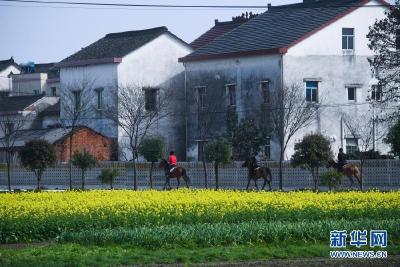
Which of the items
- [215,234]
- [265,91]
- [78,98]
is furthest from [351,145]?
[215,234]

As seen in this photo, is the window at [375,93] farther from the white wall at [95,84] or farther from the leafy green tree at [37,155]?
the leafy green tree at [37,155]

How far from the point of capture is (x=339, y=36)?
52969 mm

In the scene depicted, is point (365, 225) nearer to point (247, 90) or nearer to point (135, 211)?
point (135, 211)

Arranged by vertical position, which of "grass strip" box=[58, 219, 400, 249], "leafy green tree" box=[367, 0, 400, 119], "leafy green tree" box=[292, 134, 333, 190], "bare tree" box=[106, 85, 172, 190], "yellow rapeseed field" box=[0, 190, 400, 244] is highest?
"leafy green tree" box=[367, 0, 400, 119]

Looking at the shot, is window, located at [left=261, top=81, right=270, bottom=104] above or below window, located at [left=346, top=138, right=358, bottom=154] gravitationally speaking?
above

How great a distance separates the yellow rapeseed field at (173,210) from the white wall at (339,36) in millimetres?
24567

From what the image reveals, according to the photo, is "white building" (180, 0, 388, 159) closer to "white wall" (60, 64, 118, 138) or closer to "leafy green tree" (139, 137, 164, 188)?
"white wall" (60, 64, 118, 138)

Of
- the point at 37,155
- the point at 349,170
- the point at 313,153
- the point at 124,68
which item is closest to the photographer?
the point at 313,153

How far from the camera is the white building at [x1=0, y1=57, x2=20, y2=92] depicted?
7962 cm

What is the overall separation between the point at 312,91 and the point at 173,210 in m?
29.2

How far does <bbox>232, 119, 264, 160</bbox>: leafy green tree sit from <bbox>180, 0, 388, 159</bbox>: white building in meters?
0.83

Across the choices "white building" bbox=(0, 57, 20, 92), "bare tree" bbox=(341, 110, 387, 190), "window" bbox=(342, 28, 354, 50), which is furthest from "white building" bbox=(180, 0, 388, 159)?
"white building" bbox=(0, 57, 20, 92)

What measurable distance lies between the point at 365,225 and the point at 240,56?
108ft

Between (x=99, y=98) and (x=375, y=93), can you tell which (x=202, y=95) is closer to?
(x=99, y=98)
